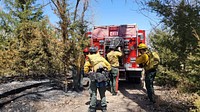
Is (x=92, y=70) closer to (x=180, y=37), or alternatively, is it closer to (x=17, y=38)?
(x=180, y=37)

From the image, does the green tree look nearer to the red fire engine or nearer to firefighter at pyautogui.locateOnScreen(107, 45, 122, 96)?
firefighter at pyautogui.locateOnScreen(107, 45, 122, 96)

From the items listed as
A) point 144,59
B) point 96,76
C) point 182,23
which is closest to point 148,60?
point 144,59

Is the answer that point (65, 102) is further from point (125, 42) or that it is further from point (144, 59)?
point (125, 42)

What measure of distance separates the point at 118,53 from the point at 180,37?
2.79 metres

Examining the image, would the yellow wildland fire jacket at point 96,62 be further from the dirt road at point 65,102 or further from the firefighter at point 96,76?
the dirt road at point 65,102

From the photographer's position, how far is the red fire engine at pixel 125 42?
404 inches

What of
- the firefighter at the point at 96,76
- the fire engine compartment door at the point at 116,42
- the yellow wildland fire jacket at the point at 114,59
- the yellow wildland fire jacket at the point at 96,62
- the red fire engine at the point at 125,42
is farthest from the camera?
the red fire engine at the point at 125,42

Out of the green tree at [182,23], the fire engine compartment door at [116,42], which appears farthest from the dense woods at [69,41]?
the fire engine compartment door at [116,42]

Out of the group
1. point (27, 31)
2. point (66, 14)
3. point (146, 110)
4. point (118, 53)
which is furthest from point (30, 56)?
point (146, 110)

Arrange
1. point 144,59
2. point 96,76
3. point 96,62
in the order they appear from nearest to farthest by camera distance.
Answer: point 96,76 → point 96,62 → point 144,59

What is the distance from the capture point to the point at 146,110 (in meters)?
6.71

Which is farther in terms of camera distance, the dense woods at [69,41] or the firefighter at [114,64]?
the firefighter at [114,64]

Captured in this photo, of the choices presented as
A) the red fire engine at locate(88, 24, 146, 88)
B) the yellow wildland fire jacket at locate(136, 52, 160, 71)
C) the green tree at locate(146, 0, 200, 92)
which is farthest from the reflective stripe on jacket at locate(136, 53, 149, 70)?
the red fire engine at locate(88, 24, 146, 88)

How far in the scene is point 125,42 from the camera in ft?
33.9
